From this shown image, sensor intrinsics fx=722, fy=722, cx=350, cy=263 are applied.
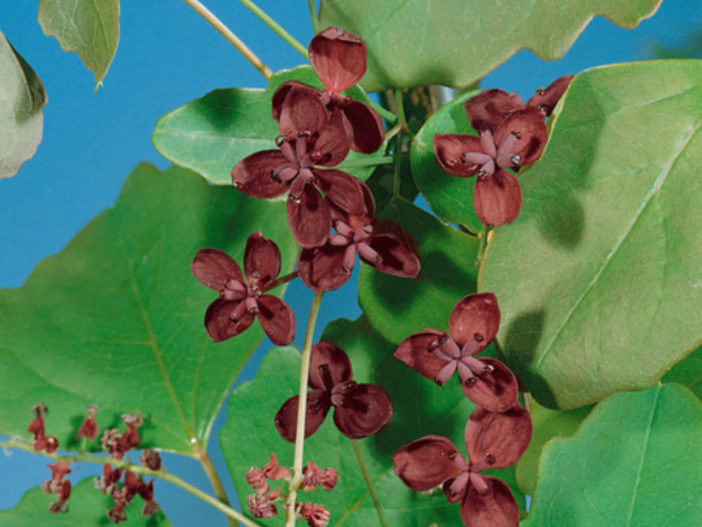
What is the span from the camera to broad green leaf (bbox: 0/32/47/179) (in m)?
0.31

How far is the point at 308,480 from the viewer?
254 mm

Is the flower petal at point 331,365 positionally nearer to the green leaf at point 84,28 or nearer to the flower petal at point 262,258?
the flower petal at point 262,258

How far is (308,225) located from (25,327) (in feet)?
0.65

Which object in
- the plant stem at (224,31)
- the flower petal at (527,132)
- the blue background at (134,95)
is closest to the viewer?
the flower petal at (527,132)

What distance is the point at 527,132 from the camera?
23 cm

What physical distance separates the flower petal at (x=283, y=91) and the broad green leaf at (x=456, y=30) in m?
0.05

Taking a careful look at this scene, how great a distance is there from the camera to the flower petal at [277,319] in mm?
268

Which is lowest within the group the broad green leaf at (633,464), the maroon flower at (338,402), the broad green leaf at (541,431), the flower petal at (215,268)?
the broad green leaf at (541,431)

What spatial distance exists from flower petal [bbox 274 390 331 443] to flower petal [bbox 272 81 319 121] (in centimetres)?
11

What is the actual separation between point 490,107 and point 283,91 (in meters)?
0.08

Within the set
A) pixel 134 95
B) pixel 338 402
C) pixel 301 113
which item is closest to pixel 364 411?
pixel 338 402

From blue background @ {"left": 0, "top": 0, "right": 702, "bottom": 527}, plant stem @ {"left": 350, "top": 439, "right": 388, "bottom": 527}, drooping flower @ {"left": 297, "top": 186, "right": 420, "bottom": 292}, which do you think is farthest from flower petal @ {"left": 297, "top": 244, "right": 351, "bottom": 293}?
blue background @ {"left": 0, "top": 0, "right": 702, "bottom": 527}

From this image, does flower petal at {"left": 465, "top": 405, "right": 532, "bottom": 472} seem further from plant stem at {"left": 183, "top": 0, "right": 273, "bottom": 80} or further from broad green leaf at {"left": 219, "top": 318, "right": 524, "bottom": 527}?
plant stem at {"left": 183, "top": 0, "right": 273, "bottom": 80}

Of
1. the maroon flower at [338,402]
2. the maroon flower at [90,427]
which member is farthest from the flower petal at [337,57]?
the maroon flower at [90,427]
